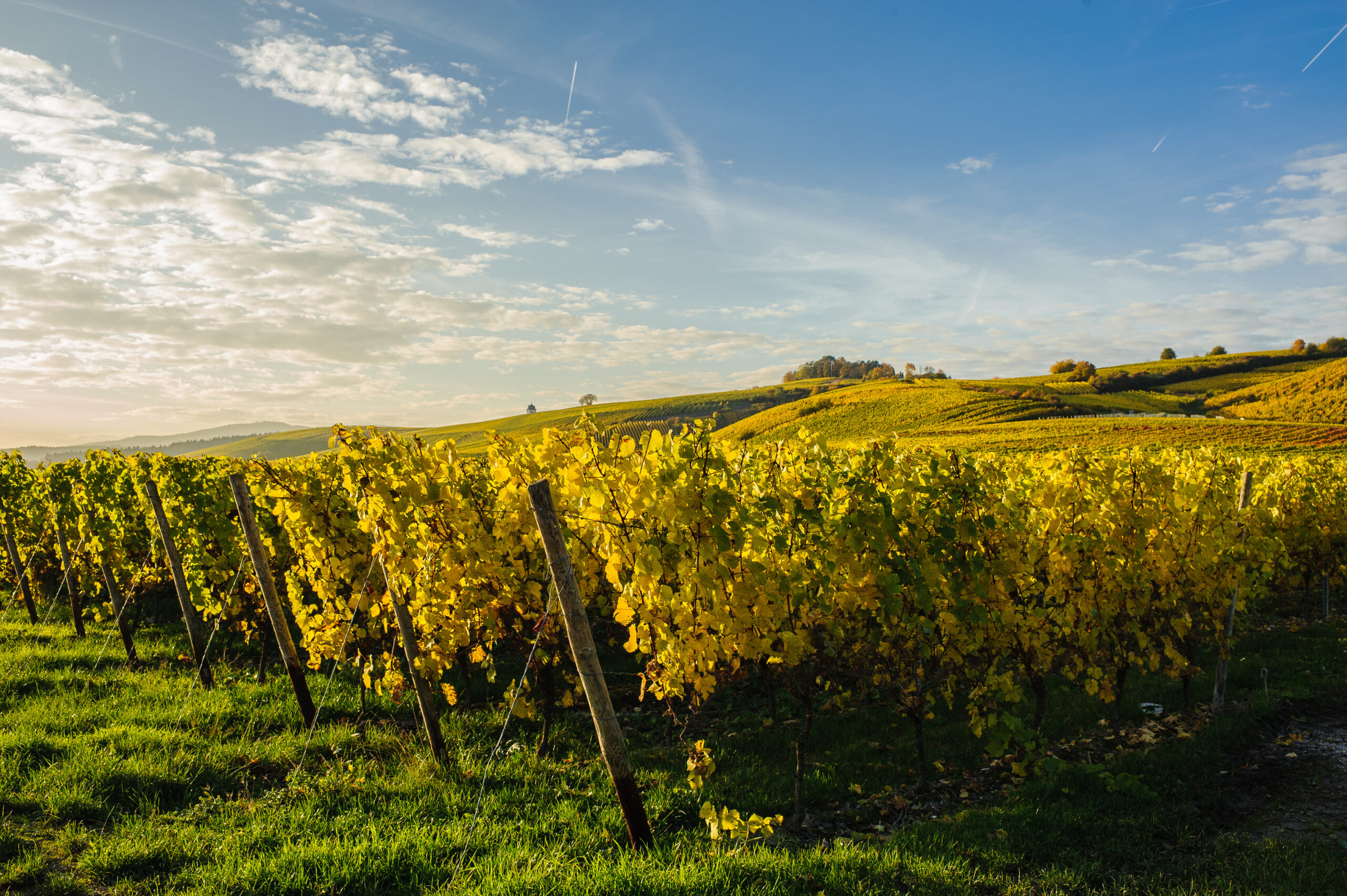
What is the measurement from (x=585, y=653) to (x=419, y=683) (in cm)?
265

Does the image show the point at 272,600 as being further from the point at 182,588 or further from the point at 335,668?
the point at 182,588

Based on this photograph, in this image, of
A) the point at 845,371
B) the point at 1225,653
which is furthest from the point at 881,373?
the point at 1225,653

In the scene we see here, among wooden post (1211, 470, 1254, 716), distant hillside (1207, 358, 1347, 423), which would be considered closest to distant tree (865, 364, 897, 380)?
distant hillside (1207, 358, 1347, 423)

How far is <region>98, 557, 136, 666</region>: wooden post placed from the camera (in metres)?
8.95

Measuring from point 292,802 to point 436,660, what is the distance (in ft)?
4.84

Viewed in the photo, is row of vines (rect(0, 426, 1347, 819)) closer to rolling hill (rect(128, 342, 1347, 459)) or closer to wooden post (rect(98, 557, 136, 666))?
wooden post (rect(98, 557, 136, 666))

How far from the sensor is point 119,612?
9109 mm

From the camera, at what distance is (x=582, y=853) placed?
377cm

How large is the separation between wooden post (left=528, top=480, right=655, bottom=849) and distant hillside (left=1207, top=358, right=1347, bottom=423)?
73961mm

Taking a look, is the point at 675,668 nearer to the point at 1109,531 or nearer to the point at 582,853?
the point at 582,853

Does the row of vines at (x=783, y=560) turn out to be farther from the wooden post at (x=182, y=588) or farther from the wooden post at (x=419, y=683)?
the wooden post at (x=182, y=588)

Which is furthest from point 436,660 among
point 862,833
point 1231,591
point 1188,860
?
point 1231,591

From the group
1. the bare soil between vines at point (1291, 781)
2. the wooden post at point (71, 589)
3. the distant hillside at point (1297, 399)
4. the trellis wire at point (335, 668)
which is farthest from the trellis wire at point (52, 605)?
the distant hillside at point (1297, 399)

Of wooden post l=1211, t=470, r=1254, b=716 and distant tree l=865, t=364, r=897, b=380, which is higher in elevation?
distant tree l=865, t=364, r=897, b=380
